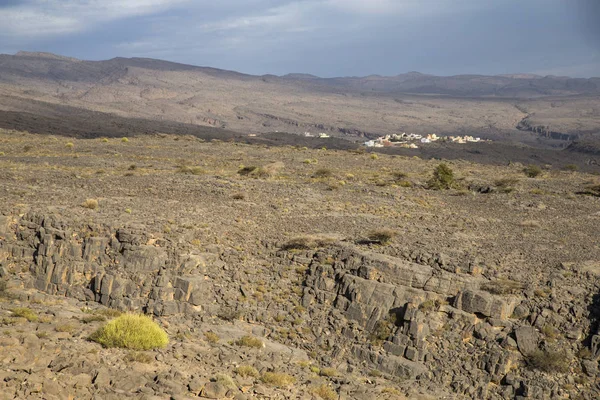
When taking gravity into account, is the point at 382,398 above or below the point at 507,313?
below

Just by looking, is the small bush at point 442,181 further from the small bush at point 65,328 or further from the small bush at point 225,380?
the small bush at point 65,328

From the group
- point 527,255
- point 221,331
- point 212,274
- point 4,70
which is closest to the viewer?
point 221,331

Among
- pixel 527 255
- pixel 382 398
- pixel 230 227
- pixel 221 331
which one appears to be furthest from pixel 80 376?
pixel 527 255

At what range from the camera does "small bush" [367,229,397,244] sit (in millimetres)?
16312

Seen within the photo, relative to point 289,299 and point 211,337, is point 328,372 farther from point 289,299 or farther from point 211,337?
point 289,299

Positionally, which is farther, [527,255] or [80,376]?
[527,255]

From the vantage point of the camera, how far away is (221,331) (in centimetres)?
1276

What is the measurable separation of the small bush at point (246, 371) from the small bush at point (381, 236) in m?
6.53

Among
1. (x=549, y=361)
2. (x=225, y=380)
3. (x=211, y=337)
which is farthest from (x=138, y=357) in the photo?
(x=549, y=361)

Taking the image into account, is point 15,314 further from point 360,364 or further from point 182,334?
point 360,364

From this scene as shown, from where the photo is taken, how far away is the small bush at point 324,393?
1056cm

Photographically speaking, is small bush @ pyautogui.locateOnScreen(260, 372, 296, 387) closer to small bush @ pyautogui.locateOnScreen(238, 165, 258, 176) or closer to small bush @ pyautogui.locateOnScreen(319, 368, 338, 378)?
small bush @ pyautogui.locateOnScreen(319, 368, 338, 378)

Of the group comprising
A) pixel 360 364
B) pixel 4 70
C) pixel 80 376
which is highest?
pixel 4 70

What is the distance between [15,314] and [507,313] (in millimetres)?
9870
